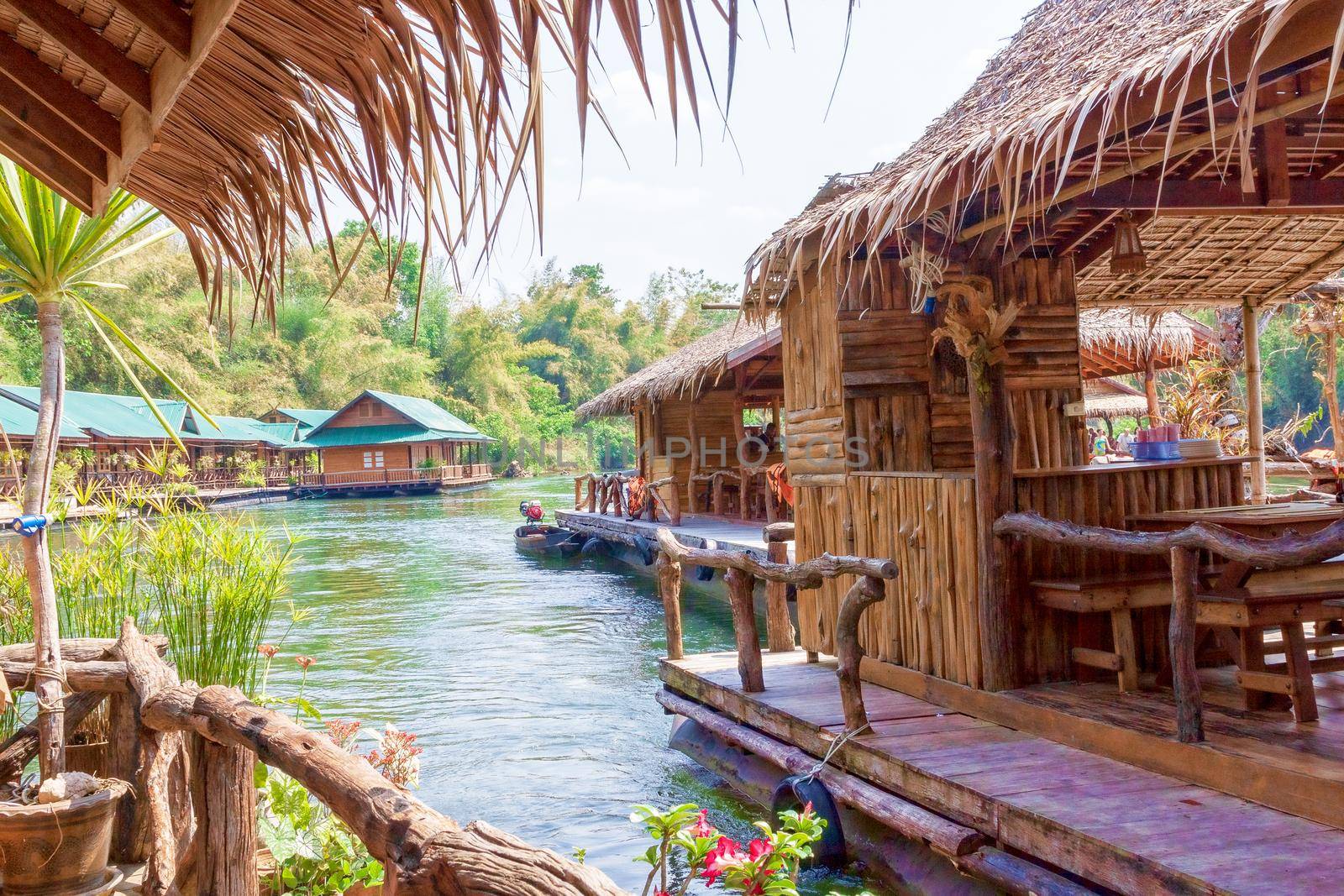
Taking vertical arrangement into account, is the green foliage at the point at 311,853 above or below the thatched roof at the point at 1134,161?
below

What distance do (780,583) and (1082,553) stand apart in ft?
5.16

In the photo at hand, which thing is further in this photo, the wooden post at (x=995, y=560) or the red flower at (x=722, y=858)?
the wooden post at (x=995, y=560)

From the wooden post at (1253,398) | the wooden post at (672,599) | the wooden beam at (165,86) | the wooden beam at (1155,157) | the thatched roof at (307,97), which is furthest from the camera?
the wooden post at (1253,398)

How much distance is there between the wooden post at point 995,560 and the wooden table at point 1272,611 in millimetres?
874

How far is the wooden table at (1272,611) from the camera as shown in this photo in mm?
4020

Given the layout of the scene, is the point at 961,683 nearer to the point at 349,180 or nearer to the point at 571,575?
the point at 349,180

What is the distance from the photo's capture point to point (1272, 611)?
13.2 feet

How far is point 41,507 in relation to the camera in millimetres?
3154

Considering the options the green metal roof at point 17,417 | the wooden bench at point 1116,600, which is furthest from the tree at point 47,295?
the green metal roof at point 17,417

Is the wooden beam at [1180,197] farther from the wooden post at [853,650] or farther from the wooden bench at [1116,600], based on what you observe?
the wooden post at [853,650]

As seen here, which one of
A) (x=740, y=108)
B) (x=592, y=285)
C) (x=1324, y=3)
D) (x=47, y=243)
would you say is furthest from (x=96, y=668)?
(x=592, y=285)

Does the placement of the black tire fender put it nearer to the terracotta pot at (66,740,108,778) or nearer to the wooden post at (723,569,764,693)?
the wooden post at (723,569,764,693)

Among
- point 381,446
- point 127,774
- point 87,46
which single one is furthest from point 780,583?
point 381,446

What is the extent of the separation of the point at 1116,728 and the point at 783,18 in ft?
12.7
